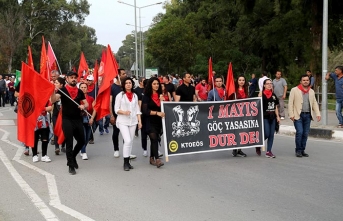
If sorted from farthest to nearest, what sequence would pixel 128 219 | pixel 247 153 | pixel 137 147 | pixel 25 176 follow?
pixel 137 147
pixel 247 153
pixel 25 176
pixel 128 219

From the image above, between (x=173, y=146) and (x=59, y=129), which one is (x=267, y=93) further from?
(x=59, y=129)

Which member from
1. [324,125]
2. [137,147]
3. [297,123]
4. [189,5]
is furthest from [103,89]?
[189,5]

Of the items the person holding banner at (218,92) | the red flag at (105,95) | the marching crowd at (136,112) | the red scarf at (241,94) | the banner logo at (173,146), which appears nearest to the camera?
the marching crowd at (136,112)

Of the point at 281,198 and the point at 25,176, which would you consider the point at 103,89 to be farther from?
the point at 281,198

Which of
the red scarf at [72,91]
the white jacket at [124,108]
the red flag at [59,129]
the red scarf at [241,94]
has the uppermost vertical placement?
the red scarf at [72,91]

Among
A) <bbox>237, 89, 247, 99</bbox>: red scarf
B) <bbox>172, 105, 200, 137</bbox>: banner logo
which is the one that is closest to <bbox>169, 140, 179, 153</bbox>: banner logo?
<bbox>172, 105, 200, 137</bbox>: banner logo

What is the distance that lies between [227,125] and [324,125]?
5.69 m

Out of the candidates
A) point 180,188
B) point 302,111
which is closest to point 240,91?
point 302,111

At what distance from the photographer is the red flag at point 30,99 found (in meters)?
9.05

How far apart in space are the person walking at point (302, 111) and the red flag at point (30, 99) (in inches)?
195

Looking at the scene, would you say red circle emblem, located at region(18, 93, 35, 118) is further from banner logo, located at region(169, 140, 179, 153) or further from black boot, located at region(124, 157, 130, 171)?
banner logo, located at region(169, 140, 179, 153)

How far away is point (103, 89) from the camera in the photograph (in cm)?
1024

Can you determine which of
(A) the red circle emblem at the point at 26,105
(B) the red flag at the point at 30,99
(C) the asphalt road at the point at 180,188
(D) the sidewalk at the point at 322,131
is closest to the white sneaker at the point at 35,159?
(C) the asphalt road at the point at 180,188

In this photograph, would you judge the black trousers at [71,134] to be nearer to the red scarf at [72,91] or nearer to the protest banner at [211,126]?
the red scarf at [72,91]
